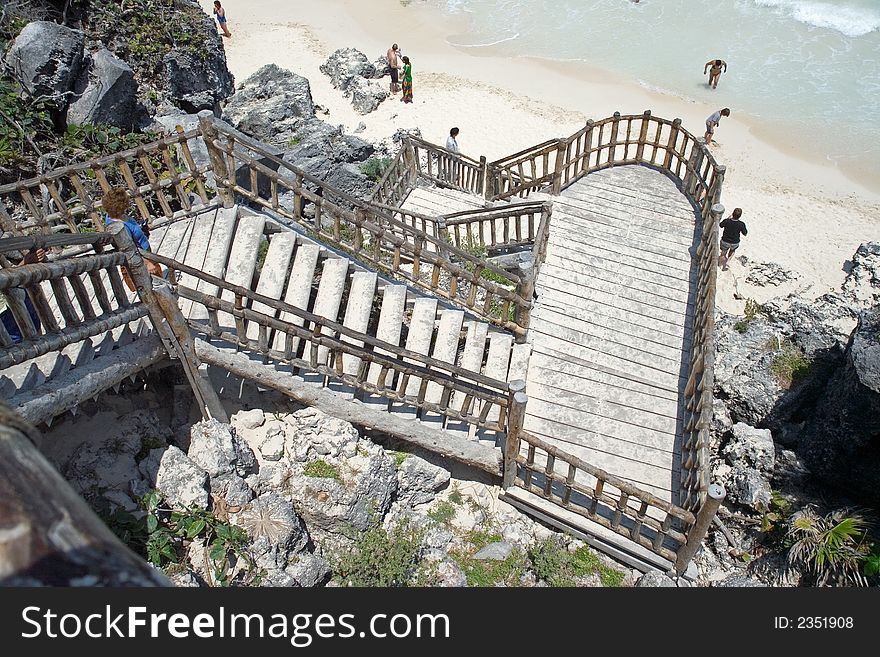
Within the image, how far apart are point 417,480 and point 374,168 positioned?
12225 mm

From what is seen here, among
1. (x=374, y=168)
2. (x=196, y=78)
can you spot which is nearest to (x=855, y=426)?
(x=374, y=168)

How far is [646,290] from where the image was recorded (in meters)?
10.9

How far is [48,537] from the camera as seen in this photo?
2572 mm

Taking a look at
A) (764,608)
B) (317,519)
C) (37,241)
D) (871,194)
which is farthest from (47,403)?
(871,194)

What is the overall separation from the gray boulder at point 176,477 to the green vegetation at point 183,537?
0.10 m

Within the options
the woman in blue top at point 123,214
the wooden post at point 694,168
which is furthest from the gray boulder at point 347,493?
the wooden post at point 694,168

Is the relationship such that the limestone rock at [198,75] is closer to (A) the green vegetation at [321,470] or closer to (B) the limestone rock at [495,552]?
(A) the green vegetation at [321,470]

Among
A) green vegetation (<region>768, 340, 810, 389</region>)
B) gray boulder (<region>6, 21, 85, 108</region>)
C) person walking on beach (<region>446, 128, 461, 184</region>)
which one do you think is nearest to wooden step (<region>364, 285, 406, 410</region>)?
green vegetation (<region>768, 340, 810, 389</region>)

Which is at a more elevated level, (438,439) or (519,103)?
(519,103)

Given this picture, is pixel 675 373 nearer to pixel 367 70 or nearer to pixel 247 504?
pixel 247 504

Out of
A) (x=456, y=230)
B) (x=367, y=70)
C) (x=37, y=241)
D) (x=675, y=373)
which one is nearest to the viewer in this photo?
(x=37, y=241)

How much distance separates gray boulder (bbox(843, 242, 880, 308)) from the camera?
15.8 meters

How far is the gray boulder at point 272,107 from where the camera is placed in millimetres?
19391

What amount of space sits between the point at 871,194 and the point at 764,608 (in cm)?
2221
